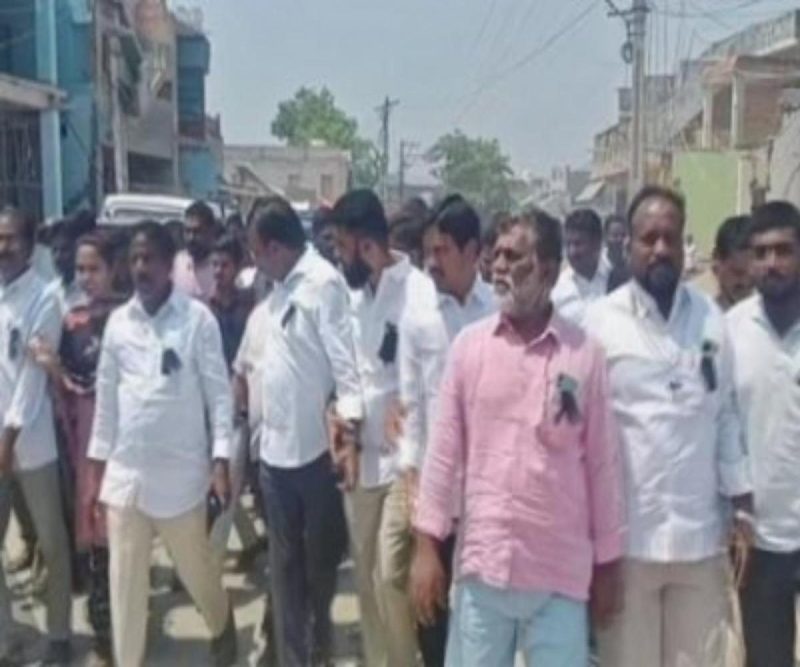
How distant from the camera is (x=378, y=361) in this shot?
476 cm

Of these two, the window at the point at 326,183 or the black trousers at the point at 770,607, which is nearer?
the black trousers at the point at 770,607

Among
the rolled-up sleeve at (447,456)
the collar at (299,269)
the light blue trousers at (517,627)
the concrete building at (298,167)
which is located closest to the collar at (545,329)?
the rolled-up sleeve at (447,456)

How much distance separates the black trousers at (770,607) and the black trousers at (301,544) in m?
1.64

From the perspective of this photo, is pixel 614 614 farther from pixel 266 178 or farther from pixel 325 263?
pixel 266 178

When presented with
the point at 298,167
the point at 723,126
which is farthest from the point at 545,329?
→ the point at 298,167

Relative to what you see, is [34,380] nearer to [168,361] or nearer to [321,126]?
[168,361]

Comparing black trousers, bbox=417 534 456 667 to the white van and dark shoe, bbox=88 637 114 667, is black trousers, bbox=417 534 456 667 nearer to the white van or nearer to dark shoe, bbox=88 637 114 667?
dark shoe, bbox=88 637 114 667

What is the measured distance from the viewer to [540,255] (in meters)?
3.37

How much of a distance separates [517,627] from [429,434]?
896 millimetres

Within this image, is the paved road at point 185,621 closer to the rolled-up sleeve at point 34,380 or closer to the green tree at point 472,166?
the rolled-up sleeve at point 34,380

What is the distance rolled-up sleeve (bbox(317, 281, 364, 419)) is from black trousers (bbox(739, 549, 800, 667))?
1.55 meters

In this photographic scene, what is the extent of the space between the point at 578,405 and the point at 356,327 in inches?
66.3

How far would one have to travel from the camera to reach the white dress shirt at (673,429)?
11.3ft

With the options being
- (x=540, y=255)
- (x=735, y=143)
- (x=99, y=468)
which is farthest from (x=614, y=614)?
(x=735, y=143)
